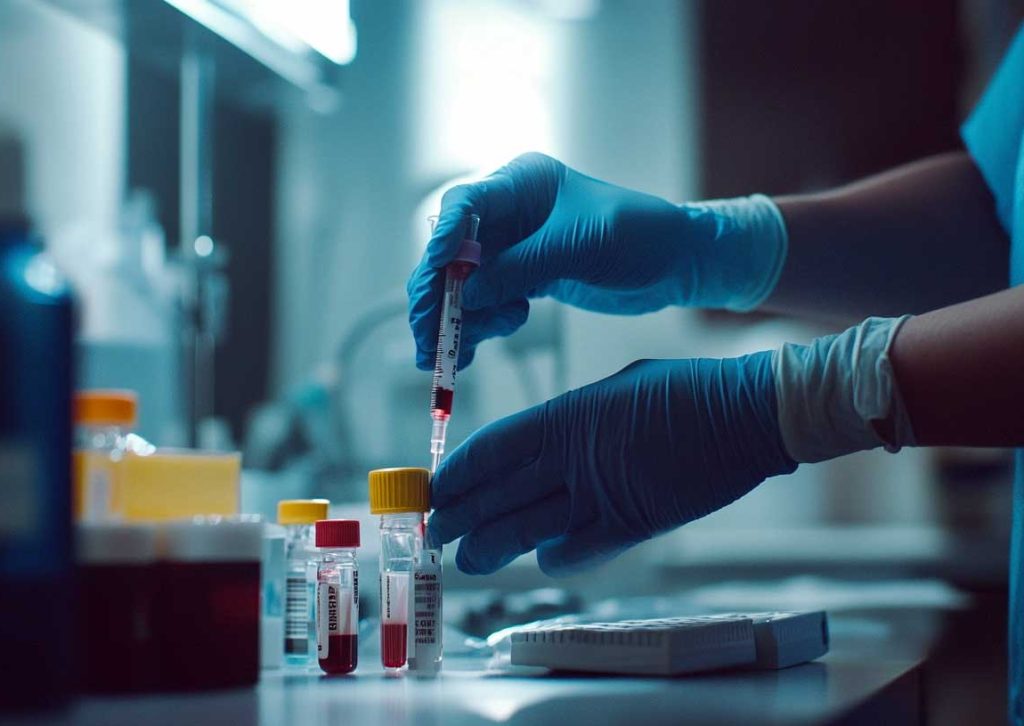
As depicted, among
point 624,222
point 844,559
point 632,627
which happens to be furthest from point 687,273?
point 844,559

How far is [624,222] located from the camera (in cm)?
132

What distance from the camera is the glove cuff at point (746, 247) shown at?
1449mm

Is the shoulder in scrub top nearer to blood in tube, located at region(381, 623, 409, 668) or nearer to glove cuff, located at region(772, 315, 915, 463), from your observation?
glove cuff, located at region(772, 315, 915, 463)

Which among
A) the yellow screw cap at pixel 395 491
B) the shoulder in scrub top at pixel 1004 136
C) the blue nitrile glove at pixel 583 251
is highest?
the shoulder in scrub top at pixel 1004 136

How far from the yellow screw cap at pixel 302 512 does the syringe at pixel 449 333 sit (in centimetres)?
12

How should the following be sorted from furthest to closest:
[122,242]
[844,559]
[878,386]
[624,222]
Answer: [844,559] < [122,242] < [624,222] < [878,386]

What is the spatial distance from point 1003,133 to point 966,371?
69 cm

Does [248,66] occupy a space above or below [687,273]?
above

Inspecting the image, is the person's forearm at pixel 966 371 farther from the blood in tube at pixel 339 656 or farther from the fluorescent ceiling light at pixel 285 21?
the fluorescent ceiling light at pixel 285 21

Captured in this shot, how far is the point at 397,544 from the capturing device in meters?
1.07

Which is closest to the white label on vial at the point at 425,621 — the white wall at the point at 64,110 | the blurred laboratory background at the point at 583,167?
the white wall at the point at 64,110

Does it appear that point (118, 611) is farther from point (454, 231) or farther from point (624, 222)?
point (624, 222)

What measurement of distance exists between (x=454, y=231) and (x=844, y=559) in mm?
2287

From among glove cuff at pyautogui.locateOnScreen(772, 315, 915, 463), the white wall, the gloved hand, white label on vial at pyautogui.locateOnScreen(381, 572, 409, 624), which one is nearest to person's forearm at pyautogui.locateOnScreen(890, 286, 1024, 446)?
glove cuff at pyautogui.locateOnScreen(772, 315, 915, 463)
